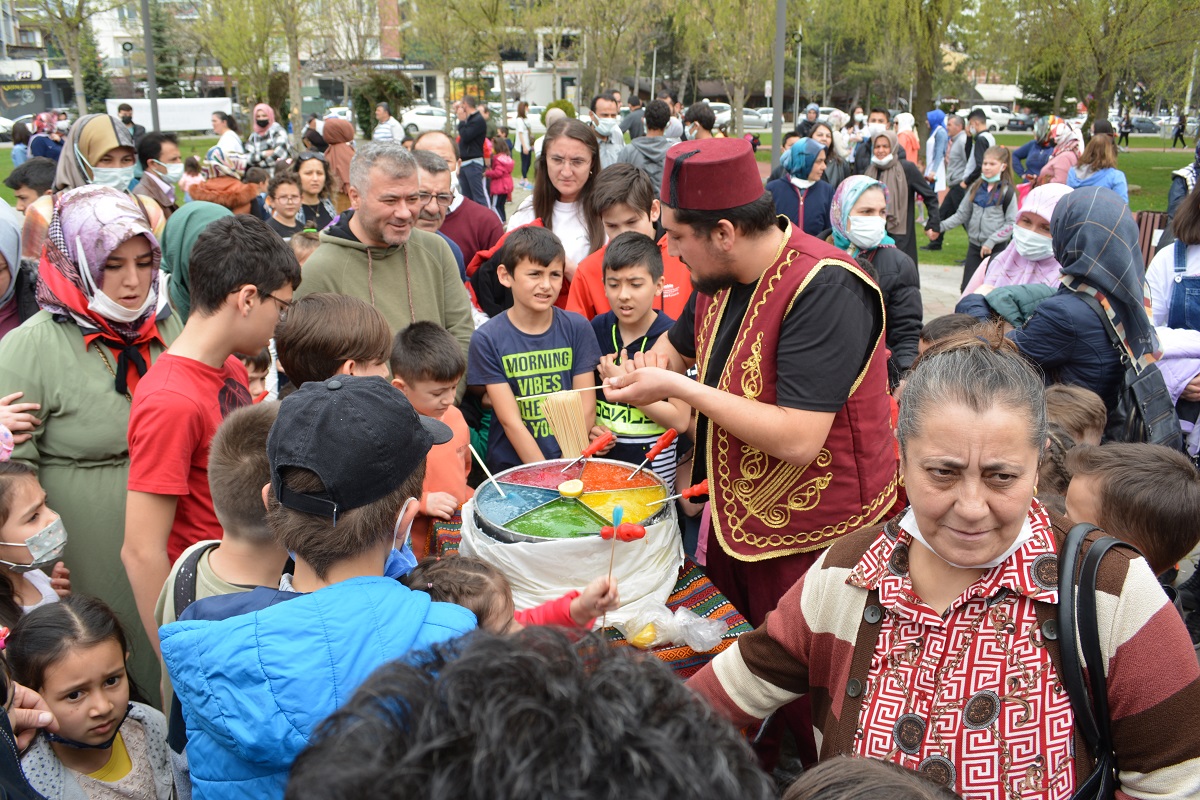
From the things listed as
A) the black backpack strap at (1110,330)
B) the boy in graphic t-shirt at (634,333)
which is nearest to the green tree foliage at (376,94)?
the boy in graphic t-shirt at (634,333)

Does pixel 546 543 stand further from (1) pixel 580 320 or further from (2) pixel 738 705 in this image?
(1) pixel 580 320

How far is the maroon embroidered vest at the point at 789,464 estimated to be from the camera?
2564 mm

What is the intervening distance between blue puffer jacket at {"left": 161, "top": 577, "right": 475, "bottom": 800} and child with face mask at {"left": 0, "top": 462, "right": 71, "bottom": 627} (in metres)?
1.18

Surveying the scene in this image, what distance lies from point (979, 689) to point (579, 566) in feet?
3.73

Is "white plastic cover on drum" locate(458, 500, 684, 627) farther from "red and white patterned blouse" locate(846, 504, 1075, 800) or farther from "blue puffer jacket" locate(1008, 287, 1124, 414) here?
"blue puffer jacket" locate(1008, 287, 1124, 414)

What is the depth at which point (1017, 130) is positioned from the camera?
44125mm

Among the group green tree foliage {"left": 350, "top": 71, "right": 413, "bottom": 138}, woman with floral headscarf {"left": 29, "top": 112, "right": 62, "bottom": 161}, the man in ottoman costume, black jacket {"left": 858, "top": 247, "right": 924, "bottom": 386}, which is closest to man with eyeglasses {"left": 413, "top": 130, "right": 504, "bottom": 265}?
black jacket {"left": 858, "top": 247, "right": 924, "bottom": 386}

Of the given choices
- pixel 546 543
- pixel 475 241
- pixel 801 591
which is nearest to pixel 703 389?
pixel 546 543

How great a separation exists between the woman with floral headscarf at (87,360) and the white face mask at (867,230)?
11.6 ft

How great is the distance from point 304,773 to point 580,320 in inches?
131

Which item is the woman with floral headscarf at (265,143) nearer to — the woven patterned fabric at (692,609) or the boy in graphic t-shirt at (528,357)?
the boy in graphic t-shirt at (528,357)

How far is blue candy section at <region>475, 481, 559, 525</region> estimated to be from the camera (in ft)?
8.86

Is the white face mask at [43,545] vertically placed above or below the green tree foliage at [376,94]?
below

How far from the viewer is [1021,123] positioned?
4416 centimetres
